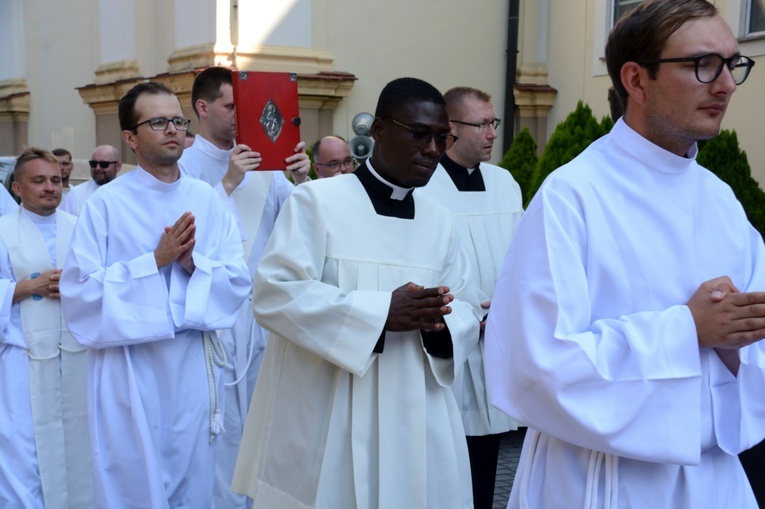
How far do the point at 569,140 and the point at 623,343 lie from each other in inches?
326

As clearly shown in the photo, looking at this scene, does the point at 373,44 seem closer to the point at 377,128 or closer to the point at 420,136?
the point at 377,128

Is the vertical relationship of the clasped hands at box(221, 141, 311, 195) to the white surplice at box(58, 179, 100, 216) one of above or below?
above

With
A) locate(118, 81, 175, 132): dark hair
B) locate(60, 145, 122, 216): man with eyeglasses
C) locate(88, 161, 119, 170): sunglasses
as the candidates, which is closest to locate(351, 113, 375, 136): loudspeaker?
locate(60, 145, 122, 216): man with eyeglasses

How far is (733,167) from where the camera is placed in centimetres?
A: 975

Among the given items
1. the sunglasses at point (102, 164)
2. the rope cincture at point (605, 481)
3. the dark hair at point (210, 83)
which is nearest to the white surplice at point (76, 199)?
the sunglasses at point (102, 164)

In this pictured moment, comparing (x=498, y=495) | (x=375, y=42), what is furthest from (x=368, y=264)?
(x=375, y=42)

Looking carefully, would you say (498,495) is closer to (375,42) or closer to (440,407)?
(440,407)

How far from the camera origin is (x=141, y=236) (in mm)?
5160

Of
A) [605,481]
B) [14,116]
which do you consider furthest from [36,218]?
[14,116]

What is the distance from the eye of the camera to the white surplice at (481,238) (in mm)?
5328

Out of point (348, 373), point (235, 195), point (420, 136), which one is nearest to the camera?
point (348, 373)

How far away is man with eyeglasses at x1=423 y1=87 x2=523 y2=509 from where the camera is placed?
5363 millimetres

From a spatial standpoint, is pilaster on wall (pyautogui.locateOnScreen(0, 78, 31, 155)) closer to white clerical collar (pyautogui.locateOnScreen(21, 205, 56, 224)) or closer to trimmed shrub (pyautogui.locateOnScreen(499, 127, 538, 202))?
trimmed shrub (pyautogui.locateOnScreen(499, 127, 538, 202))

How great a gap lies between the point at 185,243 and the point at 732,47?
119 inches
